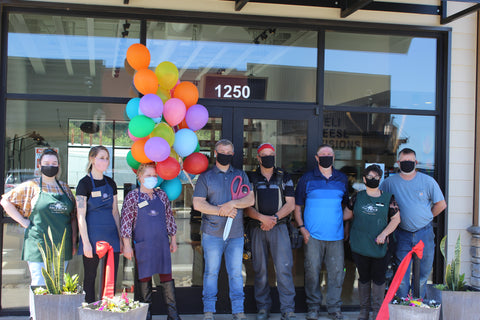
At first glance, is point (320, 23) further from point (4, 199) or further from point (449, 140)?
point (4, 199)

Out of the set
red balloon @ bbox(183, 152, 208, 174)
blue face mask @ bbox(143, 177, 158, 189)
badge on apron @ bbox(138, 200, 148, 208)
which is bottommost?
badge on apron @ bbox(138, 200, 148, 208)

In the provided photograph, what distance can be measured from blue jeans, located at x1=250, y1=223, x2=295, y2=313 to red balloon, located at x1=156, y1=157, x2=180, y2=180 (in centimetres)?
105

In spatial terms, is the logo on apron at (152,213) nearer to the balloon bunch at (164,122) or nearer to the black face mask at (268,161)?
the balloon bunch at (164,122)

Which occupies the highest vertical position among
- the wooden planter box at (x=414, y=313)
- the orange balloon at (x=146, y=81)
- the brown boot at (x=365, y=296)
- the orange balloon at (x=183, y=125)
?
the orange balloon at (x=146, y=81)

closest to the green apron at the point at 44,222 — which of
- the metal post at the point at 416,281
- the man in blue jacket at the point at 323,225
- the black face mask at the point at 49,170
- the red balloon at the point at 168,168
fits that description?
the black face mask at the point at 49,170

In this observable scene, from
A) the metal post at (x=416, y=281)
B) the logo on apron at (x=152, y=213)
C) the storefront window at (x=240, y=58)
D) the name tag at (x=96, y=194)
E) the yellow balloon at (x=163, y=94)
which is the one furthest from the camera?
the storefront window at (x=240, y=58)

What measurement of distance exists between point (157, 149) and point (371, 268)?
7.60ft

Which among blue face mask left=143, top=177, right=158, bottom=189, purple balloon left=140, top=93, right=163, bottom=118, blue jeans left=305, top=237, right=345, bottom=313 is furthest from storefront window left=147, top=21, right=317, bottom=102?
blue jeans left=305, top=237, right=345, bottom=313

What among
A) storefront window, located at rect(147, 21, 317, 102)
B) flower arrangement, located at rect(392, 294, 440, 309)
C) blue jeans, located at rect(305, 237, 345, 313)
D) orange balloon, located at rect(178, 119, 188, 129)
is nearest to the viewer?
flower arrangement, located at rect(392, 294, 440, 309)

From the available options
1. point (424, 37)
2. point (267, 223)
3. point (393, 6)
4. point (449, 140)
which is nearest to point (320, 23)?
point (393, 6)

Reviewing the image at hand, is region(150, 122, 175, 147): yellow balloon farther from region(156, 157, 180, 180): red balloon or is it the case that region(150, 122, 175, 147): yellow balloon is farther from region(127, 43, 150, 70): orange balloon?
region(127, 43, 150, 70): orange balloon

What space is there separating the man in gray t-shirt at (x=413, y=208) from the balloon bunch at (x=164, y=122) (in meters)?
2.01

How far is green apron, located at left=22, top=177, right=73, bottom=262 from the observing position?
4.14 m

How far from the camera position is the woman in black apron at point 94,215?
13.5 ft
